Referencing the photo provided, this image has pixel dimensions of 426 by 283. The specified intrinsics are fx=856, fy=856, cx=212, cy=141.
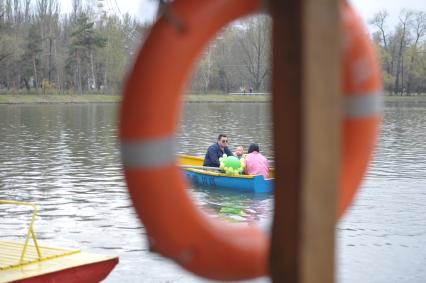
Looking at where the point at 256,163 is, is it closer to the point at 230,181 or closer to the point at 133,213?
the point at 230,181

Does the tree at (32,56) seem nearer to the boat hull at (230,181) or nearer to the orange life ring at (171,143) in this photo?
the boat hull at (230,181)

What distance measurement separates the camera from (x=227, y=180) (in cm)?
1480

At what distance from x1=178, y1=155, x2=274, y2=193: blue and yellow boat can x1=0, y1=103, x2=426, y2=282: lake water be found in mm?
215

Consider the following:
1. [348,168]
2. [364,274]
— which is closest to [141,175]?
[348,168]

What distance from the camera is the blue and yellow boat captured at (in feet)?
47.3

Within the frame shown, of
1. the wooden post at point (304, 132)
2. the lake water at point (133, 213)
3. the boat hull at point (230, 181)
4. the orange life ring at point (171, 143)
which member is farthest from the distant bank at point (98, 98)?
the wooden post at point (304, 132)

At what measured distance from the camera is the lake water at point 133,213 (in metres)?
9.33

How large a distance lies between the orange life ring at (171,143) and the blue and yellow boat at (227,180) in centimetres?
1139

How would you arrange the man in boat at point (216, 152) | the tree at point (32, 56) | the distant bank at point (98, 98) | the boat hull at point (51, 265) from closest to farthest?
the boat hull at point (51, 265)
the man in boat at point (216, 152)
the distant bank at point (98, 98)
the tree at point (32, 56)

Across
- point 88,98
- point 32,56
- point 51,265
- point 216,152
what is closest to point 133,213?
point 216,152

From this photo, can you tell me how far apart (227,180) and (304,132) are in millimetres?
12122

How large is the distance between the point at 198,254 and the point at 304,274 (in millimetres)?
366

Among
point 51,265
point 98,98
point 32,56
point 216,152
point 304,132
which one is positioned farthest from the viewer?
point 98,98

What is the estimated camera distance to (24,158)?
71.1 feet
